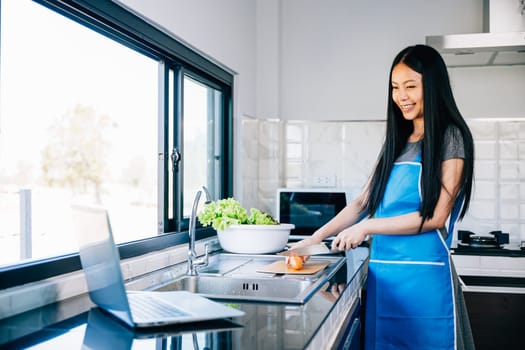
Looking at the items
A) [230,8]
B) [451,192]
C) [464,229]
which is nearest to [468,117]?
[464,229]

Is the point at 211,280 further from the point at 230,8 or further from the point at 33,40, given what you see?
the point at 33,40

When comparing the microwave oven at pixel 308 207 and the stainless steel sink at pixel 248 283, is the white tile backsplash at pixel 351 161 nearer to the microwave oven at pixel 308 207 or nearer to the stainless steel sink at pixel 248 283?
the microwave oven at pixel 308 207

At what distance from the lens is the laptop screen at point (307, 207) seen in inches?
122

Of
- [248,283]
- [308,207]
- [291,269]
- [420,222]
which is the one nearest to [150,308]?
[248,283]

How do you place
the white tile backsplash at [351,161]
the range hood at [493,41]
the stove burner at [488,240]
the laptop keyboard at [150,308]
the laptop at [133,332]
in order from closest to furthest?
the laptop at [133,332] → the laptop keyboard at [150,308] → the range hood at [493,41] → the stove burner at [488,240] → the white tile backsplash at [351,161]

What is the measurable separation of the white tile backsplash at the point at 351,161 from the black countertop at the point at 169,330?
1.86m

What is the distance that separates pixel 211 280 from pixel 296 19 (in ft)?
7.31

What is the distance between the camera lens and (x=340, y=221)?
6.95ft

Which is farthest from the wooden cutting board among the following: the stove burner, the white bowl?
the stove burner

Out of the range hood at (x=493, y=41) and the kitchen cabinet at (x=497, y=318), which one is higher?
the range hood at (x=493, y=41)

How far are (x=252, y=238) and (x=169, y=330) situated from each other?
1195 millimetres

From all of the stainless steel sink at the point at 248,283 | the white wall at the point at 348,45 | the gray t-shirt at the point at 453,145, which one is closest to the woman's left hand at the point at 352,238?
the stainless steel sink at the point at 248,283

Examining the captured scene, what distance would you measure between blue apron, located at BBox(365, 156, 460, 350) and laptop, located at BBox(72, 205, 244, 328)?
2.59 ft

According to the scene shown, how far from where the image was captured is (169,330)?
111 centimetres
